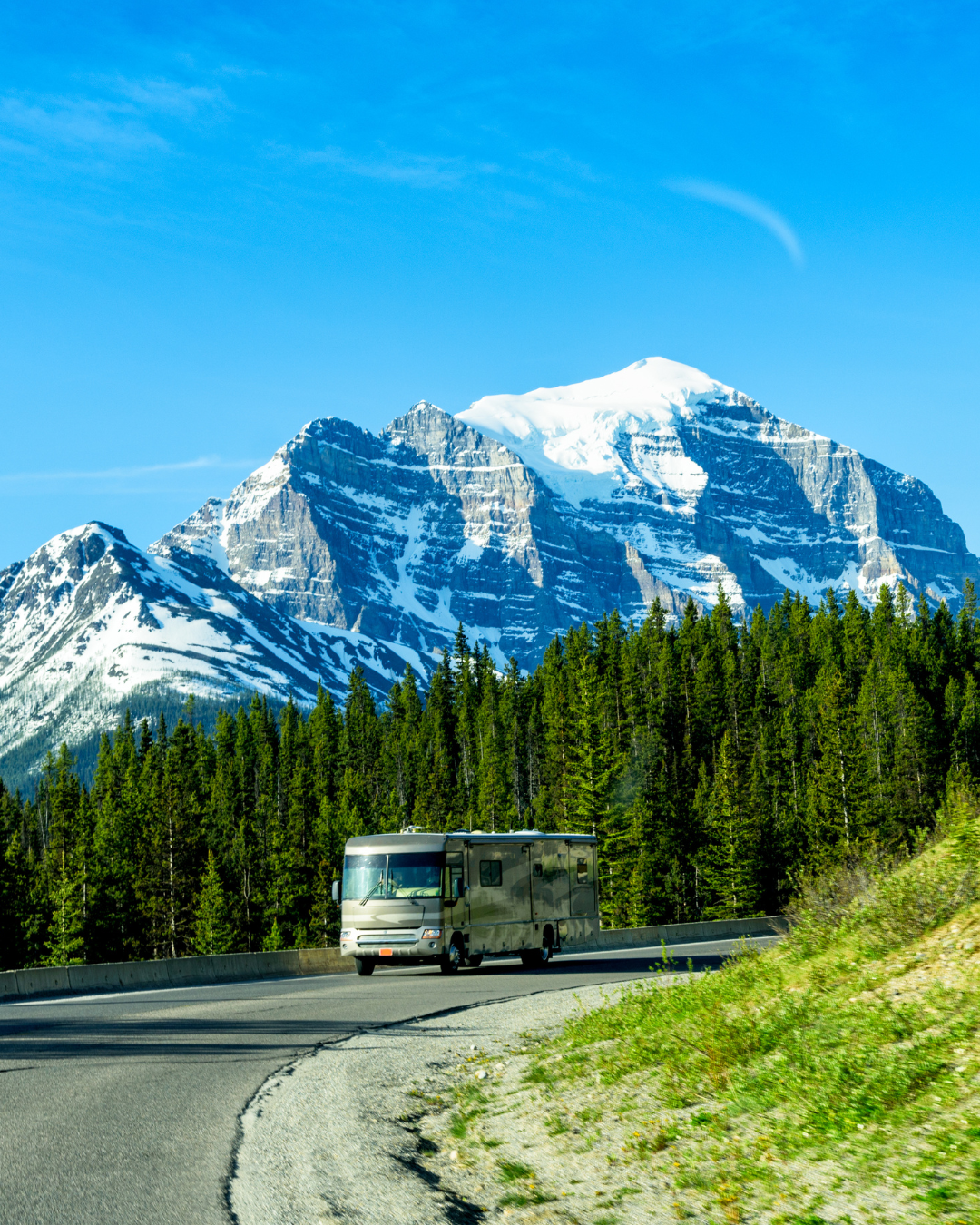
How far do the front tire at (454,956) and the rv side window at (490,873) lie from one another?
1551 millimetres

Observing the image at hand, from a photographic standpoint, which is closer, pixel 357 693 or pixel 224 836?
pixel 224 836

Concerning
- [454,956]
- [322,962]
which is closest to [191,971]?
[322,962]

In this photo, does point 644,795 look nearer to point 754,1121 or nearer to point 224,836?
point 224,836

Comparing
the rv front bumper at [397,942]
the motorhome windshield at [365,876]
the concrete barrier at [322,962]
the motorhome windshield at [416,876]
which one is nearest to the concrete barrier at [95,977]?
the rv front bumper at [397,942]

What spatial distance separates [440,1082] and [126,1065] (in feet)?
12.1

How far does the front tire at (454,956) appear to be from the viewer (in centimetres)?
2875

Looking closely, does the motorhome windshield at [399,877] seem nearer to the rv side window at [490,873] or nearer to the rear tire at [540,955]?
the rv side window at [490,873]

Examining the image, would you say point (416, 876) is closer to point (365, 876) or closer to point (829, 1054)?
point (365, 876)

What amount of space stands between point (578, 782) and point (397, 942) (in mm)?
52475

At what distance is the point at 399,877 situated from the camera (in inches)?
1131

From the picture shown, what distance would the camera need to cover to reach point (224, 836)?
4631 inches

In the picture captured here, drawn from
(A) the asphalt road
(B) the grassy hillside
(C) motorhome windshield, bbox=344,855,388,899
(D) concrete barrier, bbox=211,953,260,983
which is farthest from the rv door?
(B) the grassy hillside

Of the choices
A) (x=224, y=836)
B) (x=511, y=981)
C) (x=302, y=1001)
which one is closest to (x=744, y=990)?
(x=302, y=1001)

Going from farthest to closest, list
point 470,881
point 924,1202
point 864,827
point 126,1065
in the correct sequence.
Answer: point 864,827 < point 470,881 < point 126,1065 < point 924,1202
